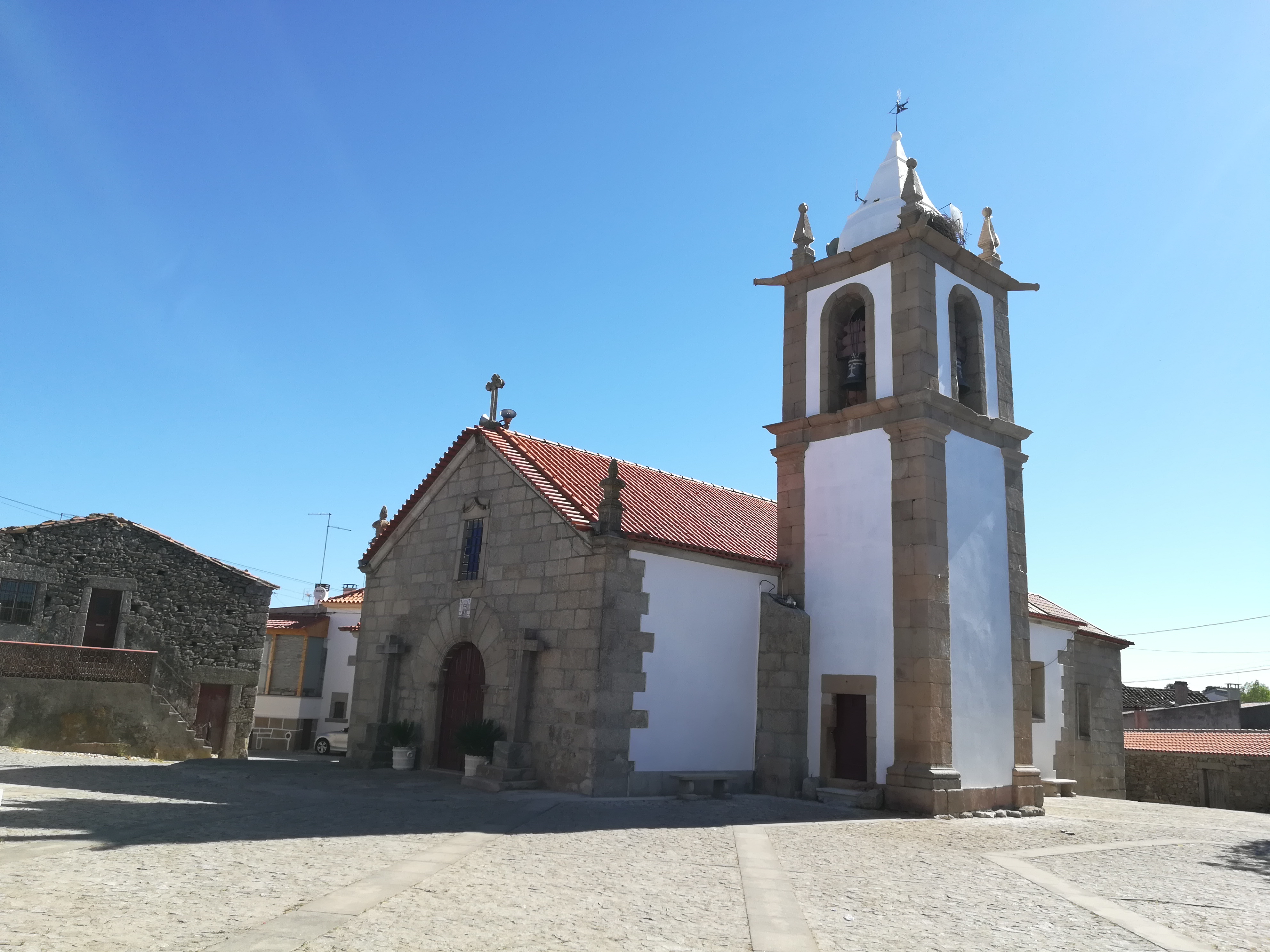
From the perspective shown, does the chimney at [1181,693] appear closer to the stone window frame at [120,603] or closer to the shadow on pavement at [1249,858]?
the shadow on pavement at [1249,858]

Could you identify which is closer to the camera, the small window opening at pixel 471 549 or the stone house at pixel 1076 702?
the small window opening at pixel 471 549

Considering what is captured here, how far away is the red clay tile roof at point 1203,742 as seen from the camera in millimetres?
23516

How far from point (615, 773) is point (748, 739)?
2.84 metres

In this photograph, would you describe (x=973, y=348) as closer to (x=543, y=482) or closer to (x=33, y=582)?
(x=543, y=482)

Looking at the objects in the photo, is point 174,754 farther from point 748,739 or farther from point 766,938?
point 766,938

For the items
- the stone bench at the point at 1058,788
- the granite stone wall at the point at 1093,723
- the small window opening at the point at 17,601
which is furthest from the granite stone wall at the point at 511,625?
the granite stone wall at the point at 1093,723

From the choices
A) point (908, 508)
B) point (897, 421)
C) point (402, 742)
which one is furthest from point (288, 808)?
point (897, 421)

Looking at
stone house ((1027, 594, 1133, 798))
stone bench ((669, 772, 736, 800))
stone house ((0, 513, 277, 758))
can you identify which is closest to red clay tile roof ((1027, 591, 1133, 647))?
stone house ((1027, 594, 1133, 798))

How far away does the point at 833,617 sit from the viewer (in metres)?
14.7

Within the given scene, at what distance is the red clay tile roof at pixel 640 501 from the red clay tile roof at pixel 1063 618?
6.55m

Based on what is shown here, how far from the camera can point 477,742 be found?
1373 cm

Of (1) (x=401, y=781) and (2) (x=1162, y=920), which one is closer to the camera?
(2) (x=1162, y=920)

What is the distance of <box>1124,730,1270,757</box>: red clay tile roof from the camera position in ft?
77.2

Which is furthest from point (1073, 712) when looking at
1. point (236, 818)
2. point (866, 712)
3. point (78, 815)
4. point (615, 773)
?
point (78, 815)
